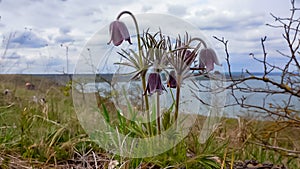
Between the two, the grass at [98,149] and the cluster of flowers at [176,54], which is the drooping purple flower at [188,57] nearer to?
the cluster of flowers at [176,54]

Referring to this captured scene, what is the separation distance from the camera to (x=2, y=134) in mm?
1619

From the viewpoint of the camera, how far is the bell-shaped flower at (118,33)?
3.17 feet

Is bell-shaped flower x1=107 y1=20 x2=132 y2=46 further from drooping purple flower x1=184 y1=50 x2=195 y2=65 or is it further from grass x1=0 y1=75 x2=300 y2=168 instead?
grass x1=0 y1=75 x2=300 y2=168

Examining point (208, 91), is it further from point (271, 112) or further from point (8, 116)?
point (8, 116)

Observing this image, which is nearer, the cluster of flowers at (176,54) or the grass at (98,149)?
the cluster of flowers at (176,54)

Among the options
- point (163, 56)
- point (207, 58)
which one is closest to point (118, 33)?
point (163, 56)

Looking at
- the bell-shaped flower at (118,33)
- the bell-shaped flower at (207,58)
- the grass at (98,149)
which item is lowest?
the grass at (98,149)

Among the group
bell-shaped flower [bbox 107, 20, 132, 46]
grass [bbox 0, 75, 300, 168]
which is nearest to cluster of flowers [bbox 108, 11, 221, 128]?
bell-shaped flower [bbox 107, 20, 132, 46]

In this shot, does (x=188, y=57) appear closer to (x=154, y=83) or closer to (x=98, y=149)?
(x=154, y=83)

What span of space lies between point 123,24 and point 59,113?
1436 millimetres

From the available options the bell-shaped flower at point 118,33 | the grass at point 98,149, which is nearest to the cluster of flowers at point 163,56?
the bell-shaped flower at point 118,33

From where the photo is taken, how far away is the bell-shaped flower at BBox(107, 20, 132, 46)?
0.97 m

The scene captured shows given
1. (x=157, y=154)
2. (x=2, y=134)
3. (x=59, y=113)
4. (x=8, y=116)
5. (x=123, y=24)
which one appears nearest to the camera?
(x=123, y=24)

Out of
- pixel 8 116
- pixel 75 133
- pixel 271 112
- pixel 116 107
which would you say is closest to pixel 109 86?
pixel 116 107
